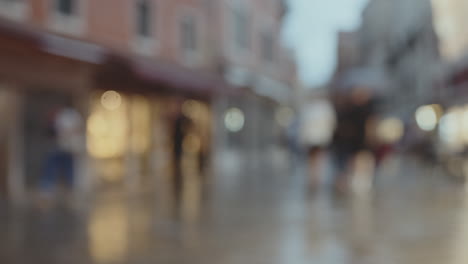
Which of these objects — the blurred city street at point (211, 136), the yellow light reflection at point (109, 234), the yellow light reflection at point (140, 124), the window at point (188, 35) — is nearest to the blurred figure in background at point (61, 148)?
the blurred city street at point (211, 136)

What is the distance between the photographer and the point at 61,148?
357 centimetres

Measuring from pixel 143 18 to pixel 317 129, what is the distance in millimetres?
2316

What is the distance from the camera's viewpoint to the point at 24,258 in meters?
1.82

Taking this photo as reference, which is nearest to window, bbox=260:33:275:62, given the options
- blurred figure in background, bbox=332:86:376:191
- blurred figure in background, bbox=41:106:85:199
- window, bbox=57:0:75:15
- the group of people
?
the group of people

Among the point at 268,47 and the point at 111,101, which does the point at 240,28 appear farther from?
the point at 111,101

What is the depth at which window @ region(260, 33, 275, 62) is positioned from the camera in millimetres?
2775

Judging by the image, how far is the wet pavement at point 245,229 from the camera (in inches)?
72.6

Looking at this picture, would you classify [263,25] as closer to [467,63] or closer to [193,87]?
[467,63]

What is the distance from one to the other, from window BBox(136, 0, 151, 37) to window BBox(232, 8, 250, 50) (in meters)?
0.40

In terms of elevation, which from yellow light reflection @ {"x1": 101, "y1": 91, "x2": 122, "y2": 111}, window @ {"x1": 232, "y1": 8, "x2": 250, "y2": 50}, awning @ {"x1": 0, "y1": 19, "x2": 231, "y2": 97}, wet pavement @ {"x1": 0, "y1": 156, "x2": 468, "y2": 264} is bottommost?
wet pavement @ {"x1": 0, "y1": 156, "x2": 468, "y2": 264}

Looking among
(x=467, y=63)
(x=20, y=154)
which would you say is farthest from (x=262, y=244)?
(x=20, y=154)

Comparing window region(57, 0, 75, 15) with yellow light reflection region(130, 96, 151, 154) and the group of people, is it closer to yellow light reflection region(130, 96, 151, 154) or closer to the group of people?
the group of people

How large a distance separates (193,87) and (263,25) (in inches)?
82.6

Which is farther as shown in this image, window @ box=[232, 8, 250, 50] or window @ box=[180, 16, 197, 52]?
window @ box=[180, 16, 197, 52]
